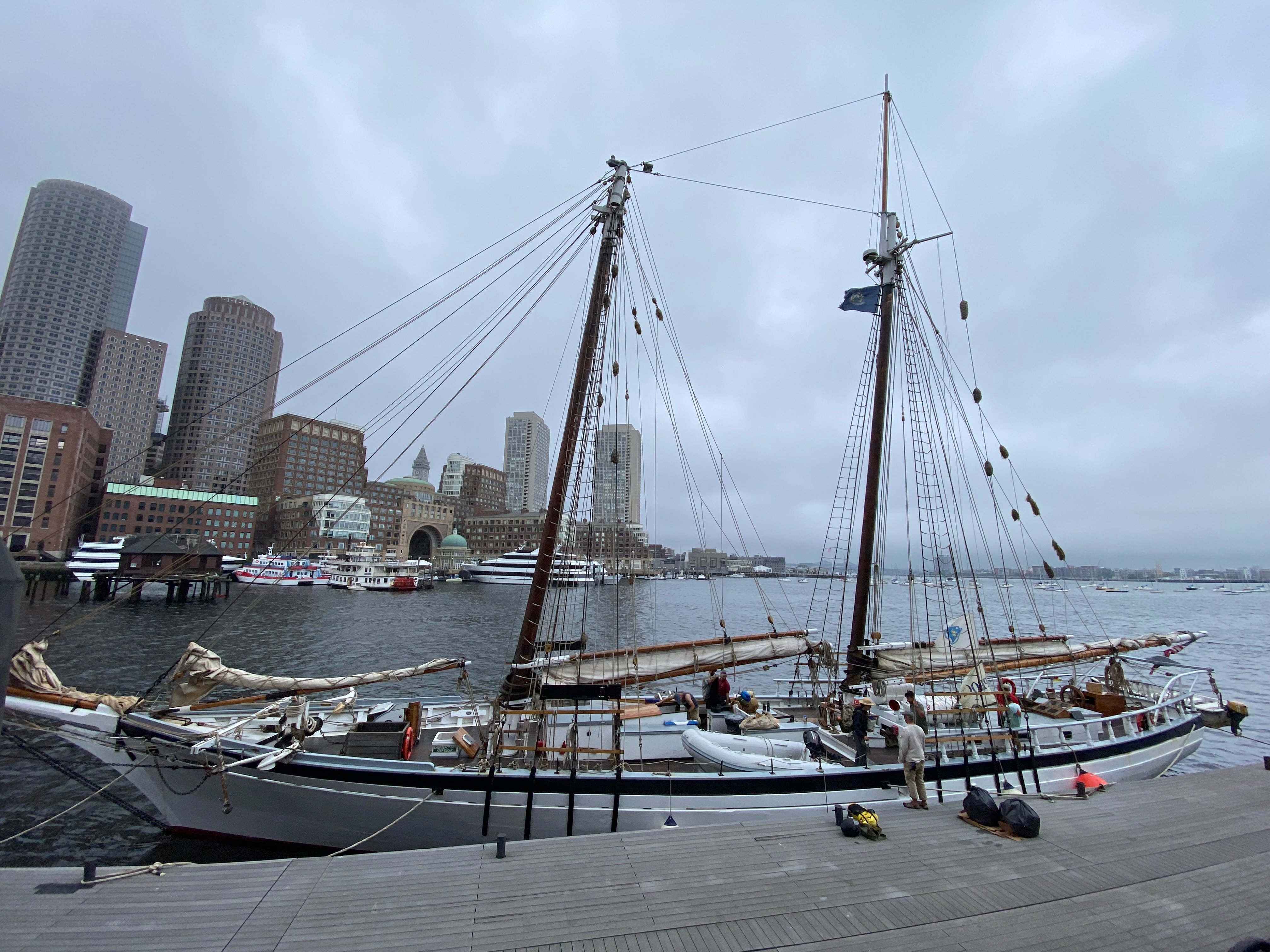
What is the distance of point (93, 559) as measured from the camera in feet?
240

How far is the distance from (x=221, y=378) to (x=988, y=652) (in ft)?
703

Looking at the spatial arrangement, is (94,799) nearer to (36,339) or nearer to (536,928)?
(536,928)

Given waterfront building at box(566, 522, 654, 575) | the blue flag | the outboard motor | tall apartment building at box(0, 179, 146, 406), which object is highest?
tall apartment building at box(0, 179, 146, 406)

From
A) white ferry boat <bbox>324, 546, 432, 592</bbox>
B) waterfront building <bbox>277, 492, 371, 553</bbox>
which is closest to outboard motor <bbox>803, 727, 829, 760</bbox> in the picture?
white ferry boat <bbox>324, 546, 432, 592</bbox>

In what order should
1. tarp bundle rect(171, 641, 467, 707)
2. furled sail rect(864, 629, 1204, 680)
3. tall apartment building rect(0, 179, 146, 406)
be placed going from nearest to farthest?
tarp bundle rect(171, 641, 467, 707)
furled sail rect(864, 629, 1204, 680)
tall apartment building rect(0, 179, 146, 406)

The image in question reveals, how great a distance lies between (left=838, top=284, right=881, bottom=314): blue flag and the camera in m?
17.8

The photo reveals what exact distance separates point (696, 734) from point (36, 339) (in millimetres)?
229393

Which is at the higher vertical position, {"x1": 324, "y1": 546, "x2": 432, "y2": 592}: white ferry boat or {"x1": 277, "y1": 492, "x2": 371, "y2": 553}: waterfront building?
{"x1": 277, "y1": 492, "x2": 371, "y2": 553}: waterfront building

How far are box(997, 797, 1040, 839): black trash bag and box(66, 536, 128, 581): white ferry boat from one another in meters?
91.0

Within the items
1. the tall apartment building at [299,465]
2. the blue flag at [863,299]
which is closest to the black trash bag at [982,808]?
the blue flag at [863,299]

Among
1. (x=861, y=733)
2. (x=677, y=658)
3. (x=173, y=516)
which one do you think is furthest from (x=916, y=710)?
(x=173, y=516)

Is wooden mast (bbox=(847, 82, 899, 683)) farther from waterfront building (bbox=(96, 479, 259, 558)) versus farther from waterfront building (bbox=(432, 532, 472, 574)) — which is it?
waterfront building (bbox=(432, 532, 472, 574))

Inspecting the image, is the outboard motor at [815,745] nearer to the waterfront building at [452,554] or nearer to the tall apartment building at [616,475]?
the tall apartment building at [616,475]

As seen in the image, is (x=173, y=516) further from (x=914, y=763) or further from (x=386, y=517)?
(x=914, y=763)
